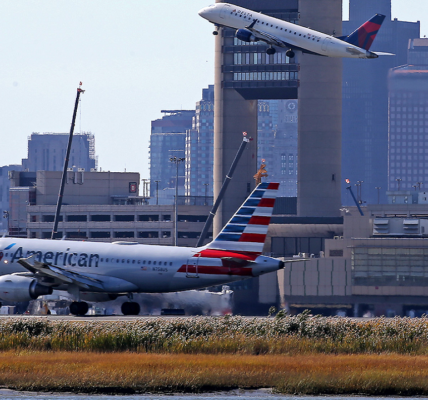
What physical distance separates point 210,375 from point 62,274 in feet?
79.1

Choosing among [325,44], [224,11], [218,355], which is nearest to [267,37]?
[325,44]

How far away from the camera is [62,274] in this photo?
65125 millimetres

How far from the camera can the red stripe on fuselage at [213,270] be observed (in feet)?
207

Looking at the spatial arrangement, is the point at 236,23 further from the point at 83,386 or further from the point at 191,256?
the point at 83,386

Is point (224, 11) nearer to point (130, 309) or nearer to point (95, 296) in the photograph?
point (130, 309)

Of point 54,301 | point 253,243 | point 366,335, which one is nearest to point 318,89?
point 54,301

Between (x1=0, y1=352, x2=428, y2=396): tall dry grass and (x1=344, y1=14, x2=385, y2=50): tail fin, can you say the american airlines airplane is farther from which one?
(x1=344, y1=14, x2=385, y2=50): tail fin

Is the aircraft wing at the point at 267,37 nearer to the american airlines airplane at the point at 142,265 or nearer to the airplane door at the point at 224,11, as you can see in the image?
the airplane door at the point at 224,11

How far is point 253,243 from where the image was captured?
2527 inches

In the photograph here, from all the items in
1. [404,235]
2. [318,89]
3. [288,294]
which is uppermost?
[318,89]

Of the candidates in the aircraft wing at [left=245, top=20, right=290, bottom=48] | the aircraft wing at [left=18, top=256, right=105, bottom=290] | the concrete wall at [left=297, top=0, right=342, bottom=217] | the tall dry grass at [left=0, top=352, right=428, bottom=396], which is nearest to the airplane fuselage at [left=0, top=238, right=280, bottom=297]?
the aircraft wing at [left=18, top=256, right=105, bottom=290]

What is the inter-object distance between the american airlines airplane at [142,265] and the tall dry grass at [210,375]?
1849 centimetres

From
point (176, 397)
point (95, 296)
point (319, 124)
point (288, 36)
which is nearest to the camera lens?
point (176, 397)

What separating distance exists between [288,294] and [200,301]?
188 feet
